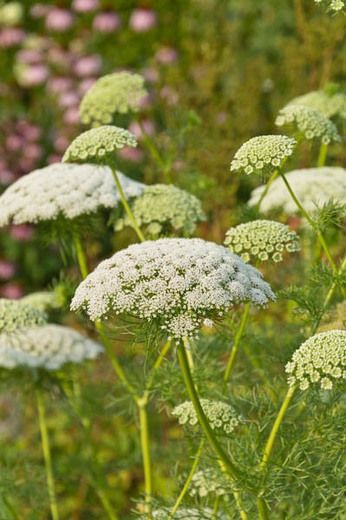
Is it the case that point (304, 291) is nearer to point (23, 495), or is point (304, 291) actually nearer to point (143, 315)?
point (143, 315)

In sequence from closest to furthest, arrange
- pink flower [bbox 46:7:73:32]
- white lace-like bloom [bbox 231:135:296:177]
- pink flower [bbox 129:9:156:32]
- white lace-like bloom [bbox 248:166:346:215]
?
1. white lace-like bloom [bbox 231:135:296:177]
2. white lace-like bloom [bbox 248:166:346:215]
3. pink flower [bbox 129:9:156:32]
4. pink flower [bbox 46:7:73:32]

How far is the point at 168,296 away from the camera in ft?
7.44

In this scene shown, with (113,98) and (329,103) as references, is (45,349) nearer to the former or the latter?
(113,98)

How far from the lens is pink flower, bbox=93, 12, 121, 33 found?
10852mm

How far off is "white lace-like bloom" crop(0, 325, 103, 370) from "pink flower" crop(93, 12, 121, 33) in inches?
285

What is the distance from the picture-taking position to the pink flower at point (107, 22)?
35.6 feet

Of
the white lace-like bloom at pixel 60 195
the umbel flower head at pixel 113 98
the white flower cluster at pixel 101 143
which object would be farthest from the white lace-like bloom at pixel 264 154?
the umbel flower head at pixel 113 98

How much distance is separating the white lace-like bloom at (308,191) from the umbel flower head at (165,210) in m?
0.42

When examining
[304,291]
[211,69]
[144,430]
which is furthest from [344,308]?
[211,69]

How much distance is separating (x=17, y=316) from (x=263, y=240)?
0.76 m

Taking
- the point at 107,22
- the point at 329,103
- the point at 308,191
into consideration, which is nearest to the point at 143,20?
the point at 107,22

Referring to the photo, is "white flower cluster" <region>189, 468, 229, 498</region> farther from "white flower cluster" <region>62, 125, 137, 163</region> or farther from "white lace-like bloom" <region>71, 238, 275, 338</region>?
"white flower cluster" <region>62, 125, 137, 163</region>

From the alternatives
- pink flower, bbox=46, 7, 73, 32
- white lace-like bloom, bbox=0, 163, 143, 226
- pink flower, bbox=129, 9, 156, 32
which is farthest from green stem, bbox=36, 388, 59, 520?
pink flower, bbox=46, 7, 73, 32

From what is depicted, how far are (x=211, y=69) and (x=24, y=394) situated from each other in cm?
332
